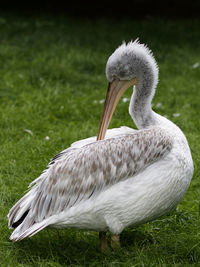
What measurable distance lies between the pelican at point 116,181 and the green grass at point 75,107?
10.7 inches

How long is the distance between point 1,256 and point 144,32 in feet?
27.5

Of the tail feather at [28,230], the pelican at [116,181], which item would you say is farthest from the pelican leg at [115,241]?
the tail feather at [28,230]

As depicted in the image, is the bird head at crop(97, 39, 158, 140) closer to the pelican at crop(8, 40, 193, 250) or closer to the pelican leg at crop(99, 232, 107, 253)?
the pelican at crop(8, 40, 193, 250)

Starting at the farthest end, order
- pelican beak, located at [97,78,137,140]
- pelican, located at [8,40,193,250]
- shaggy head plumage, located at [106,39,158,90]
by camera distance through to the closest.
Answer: pelican beak, located at [97,78,137,140] → shaggy head plumage, located at [106,39,158,90] → pelican, located at [8,40,193,250]

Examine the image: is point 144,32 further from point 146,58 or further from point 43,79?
point 146,58

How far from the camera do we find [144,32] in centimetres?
1139

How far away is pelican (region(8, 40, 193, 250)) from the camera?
12.0ft

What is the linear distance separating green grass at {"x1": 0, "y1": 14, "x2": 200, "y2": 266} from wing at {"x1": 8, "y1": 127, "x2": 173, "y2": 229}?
358 millimetres

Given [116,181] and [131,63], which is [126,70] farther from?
[116,181]

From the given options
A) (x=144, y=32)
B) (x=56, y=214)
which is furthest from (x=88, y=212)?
(x=144, y=32)

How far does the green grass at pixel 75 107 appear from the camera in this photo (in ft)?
13.0

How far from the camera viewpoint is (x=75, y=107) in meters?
7.03

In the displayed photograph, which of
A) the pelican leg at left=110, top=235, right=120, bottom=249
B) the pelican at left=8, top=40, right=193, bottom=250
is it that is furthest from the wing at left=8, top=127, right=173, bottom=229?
the pelican leg at left=110, top=235, right=120, bottom=249

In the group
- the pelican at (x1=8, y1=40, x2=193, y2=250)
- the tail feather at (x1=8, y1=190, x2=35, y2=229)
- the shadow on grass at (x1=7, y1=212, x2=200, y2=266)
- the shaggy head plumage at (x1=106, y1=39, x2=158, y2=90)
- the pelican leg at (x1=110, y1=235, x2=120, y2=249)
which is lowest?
the shadow on grass at (x1=7, y1=212, x2=200, y2=266)
